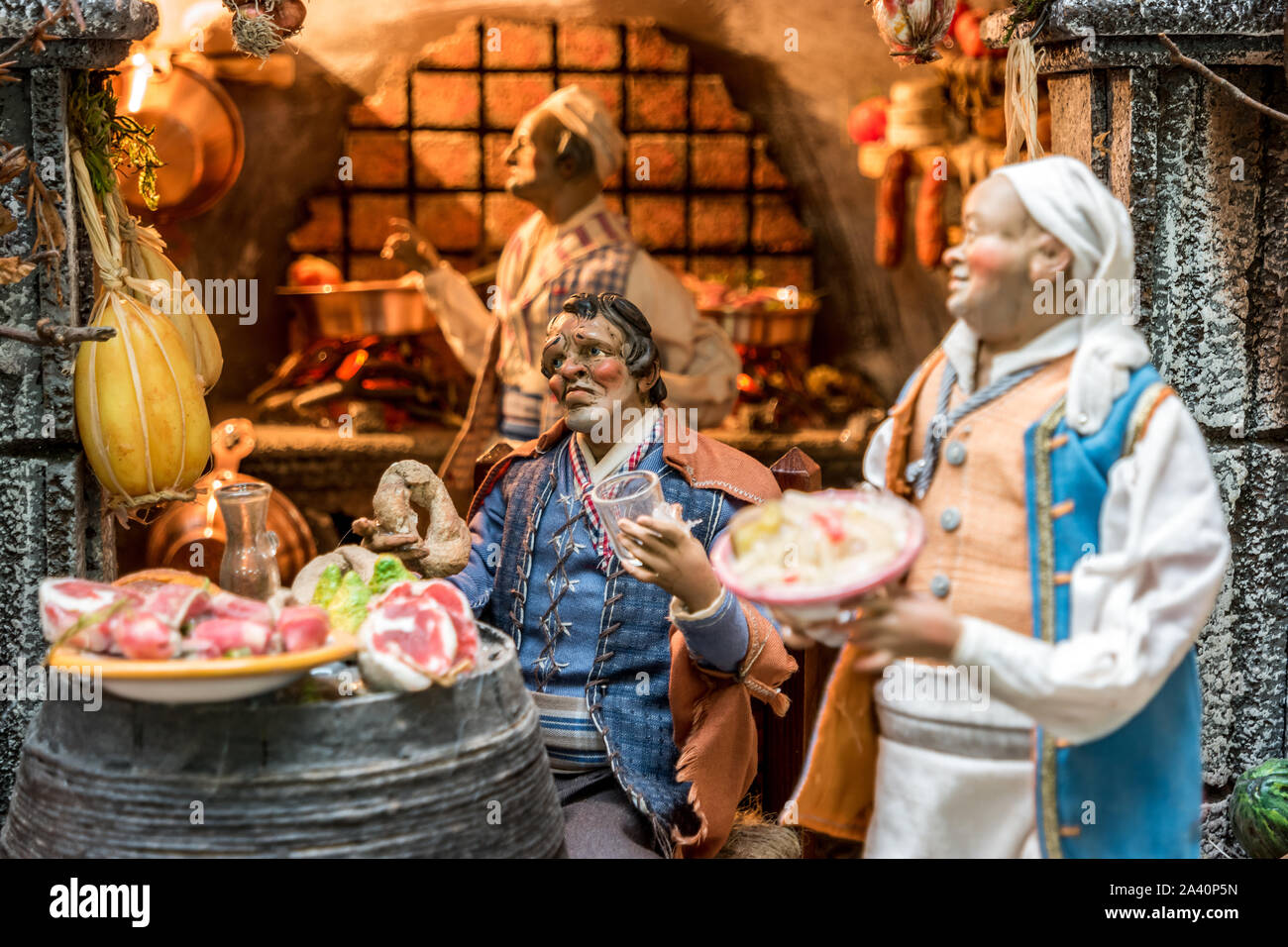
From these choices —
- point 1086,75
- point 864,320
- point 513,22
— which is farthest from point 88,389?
point 864,320

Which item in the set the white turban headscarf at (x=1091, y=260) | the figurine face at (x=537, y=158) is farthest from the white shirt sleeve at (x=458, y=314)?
the white turban headscarf at (x=1091, y=260)

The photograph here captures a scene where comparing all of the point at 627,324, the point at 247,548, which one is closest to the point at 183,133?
the point at 627,324

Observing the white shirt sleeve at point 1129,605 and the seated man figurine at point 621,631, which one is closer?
the white shirt sleeve at point 1129,605

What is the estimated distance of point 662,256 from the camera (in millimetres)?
7688

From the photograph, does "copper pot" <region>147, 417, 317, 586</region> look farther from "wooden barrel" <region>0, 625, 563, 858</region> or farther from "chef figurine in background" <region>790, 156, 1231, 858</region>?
"chef figurine in background" <region>790, 156, 1231, 858</region>

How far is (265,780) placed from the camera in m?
2.49

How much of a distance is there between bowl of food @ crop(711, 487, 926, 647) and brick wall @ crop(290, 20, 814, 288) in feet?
17.6

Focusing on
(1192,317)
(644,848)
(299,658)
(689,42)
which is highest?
(689,42)

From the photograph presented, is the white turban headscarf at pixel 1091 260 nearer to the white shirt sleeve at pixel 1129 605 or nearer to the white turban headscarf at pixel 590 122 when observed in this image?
the white shirt sleeve at pixel 1129 605

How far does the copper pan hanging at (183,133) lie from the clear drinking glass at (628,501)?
12.0 feet

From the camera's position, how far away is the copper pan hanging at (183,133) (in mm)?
5863

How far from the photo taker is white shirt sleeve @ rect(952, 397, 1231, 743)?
2275mm
